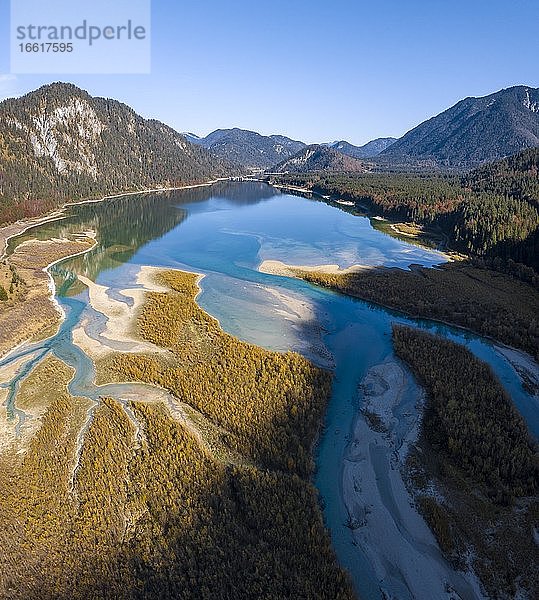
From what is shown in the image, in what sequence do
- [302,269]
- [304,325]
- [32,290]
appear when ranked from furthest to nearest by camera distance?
[302,269] < [32,290] < [304,325]

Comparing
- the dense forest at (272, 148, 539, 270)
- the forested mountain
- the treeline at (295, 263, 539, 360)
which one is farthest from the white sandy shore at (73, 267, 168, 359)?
the forested mountain

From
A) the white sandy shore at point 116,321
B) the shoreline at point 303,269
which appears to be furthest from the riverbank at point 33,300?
the shoreline at point 303,269

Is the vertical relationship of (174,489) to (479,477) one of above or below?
below

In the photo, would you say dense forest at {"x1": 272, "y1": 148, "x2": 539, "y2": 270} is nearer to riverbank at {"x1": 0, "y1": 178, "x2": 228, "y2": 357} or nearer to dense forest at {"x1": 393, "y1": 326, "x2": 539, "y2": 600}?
dense forest at {"x1": 393, "y1": 326, "x2": 539, "y2": 600}

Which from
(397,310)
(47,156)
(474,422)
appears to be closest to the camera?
(474,422)

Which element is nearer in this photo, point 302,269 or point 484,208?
point 302,269

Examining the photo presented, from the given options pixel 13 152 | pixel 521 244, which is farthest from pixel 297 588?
pixel 13 152

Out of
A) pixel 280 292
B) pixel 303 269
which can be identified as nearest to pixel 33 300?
pixel 280 292

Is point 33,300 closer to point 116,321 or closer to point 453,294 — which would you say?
point 116,321
